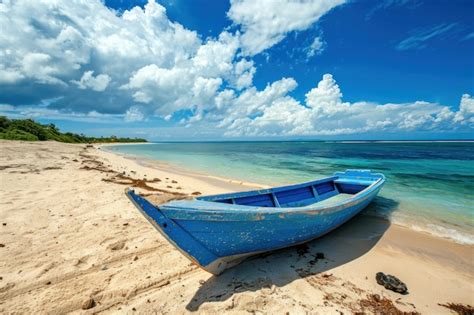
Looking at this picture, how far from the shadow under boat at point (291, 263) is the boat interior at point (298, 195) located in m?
1.19

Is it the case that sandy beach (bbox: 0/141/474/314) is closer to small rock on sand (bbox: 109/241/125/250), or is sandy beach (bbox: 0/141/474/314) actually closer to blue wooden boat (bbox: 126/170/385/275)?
small rock on sand (bbox: 109/241/125/250)

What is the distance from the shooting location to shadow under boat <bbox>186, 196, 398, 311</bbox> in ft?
10.4

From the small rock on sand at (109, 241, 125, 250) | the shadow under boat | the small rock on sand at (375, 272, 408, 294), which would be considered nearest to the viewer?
the shadow under boat

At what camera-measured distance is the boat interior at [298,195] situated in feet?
15.3

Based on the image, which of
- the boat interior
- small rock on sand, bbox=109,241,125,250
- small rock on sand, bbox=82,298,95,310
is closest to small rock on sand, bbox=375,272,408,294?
the boat interior

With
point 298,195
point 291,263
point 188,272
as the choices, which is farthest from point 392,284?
point 298,195

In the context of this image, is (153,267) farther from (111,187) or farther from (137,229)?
(111,187)

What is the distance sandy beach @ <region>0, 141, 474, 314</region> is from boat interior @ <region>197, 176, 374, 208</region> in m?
1.22

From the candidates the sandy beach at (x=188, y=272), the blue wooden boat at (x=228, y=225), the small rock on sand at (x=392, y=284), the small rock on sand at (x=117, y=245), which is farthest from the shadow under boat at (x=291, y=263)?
the small rock on sand at (x=117, y=245)

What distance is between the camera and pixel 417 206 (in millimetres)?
8141

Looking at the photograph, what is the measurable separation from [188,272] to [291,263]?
181cm

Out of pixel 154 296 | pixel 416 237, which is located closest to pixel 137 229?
pixel 154 296

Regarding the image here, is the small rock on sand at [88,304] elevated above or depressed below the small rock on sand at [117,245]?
below

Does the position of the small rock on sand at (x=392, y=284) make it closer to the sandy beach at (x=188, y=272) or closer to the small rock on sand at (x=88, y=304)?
the sandy beach at (x=188, y=272)
